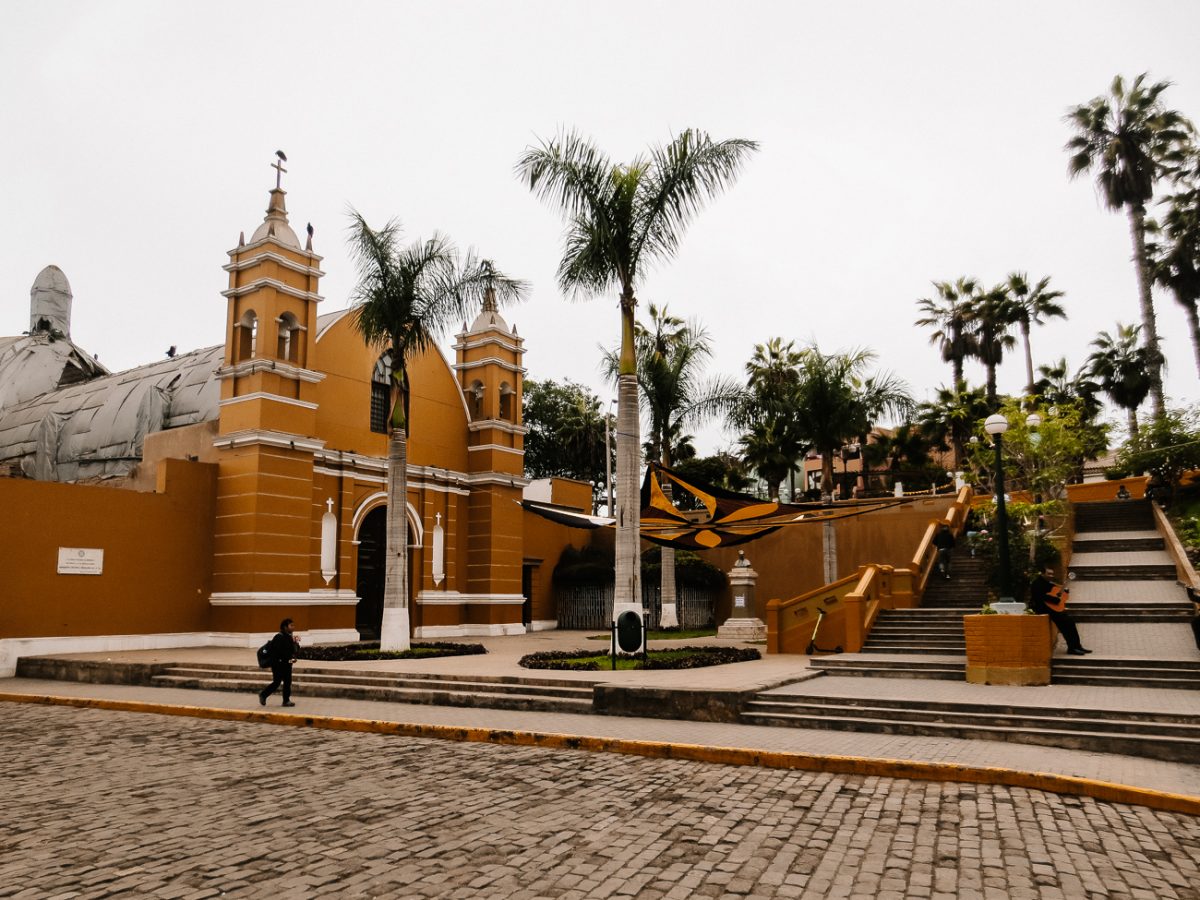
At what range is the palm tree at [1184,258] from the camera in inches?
1257

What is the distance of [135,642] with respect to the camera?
19375 mm

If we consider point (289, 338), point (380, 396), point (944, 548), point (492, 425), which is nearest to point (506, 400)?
point (492, 425)

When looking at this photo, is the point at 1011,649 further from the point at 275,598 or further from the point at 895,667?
the point at 275,598

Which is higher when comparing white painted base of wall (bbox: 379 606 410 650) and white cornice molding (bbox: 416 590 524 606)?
white cornice molding (bbox: 416 590 524 606)

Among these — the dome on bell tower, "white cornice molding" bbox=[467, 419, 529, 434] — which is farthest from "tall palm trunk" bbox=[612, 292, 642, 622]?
the dome on bell tower

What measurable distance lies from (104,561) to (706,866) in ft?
59.3

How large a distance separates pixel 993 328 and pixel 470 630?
26.7 metres

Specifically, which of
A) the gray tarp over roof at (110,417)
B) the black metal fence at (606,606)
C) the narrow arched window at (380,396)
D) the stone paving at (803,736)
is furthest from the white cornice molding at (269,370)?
the black metal fence at (606,606)

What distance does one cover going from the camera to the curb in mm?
6855

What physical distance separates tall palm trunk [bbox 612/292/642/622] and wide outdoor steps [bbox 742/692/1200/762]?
4208mm

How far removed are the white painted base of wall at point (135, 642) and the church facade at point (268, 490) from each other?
44mm

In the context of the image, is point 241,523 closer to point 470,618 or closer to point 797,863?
point 470,618

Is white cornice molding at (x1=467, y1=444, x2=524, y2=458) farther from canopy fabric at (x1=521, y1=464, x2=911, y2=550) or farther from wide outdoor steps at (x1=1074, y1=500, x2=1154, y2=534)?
wide outdoor steps at (x1=1074, y1=500, x2=1154, y2=534)

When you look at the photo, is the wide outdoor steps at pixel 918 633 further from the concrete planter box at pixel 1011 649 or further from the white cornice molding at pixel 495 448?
the white cornice molding at pixel 495 448
